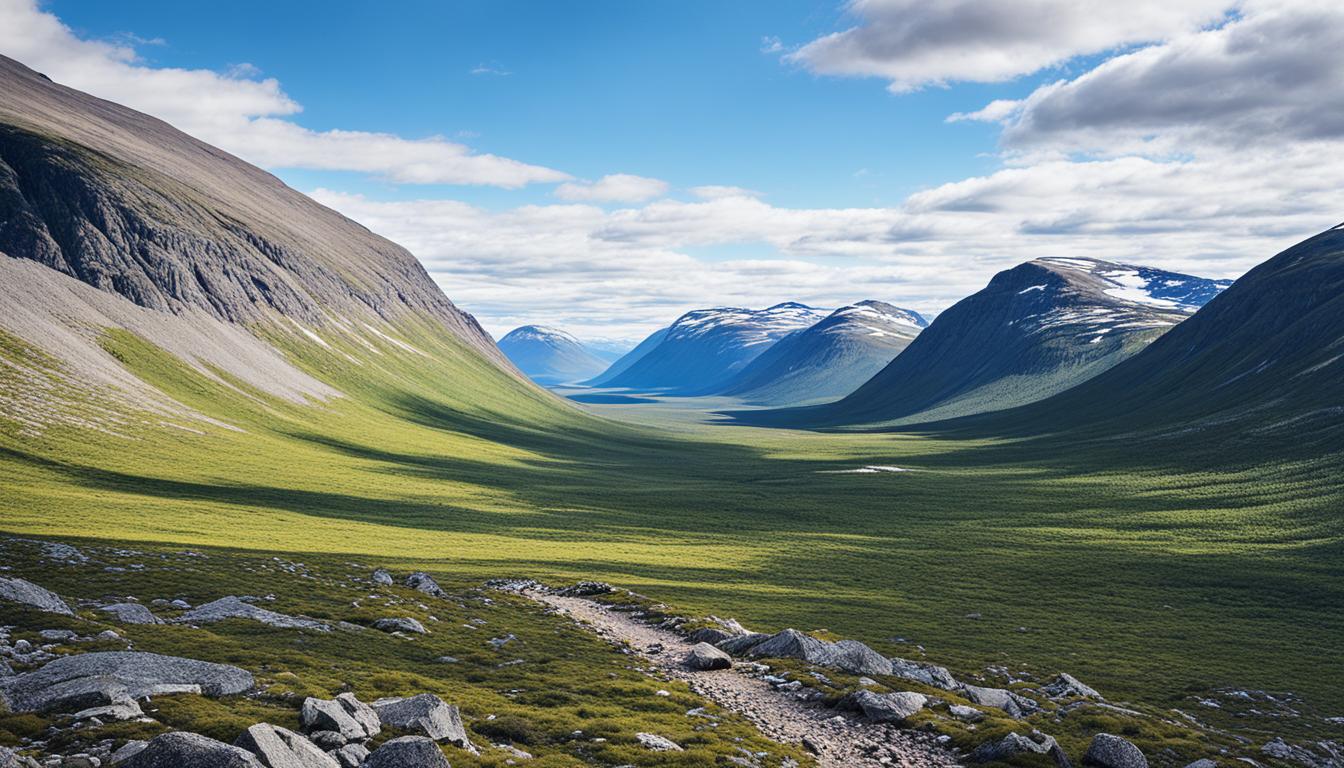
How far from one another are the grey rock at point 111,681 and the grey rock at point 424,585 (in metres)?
27.5

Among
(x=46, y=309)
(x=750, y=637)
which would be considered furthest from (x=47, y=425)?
(x=750, y=637)

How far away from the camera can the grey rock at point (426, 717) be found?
24875 mm

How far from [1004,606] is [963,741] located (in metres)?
45.9

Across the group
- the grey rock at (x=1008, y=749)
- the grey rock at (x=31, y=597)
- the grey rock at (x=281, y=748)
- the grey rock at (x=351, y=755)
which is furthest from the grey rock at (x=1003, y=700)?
the grey rock at (x=31, y=597)

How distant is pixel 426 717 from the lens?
2517cm

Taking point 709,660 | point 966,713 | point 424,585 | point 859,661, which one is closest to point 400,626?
point 424,585

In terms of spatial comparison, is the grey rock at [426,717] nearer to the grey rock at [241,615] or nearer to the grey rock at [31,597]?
the grey rock at [241,615]

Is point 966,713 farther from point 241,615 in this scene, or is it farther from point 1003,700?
→ point 241,615

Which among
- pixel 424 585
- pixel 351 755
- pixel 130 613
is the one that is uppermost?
pixel 351 755

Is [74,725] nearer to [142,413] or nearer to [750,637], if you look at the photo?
[750,637]

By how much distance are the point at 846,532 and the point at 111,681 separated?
10276 centimetres

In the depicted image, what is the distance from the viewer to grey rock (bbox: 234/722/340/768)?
63.4 feet

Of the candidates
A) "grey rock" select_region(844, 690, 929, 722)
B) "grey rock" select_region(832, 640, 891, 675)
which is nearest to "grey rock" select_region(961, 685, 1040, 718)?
"grey rock" select_region(832, 640, 891, 675)

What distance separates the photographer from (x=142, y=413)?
13950 centimetres
